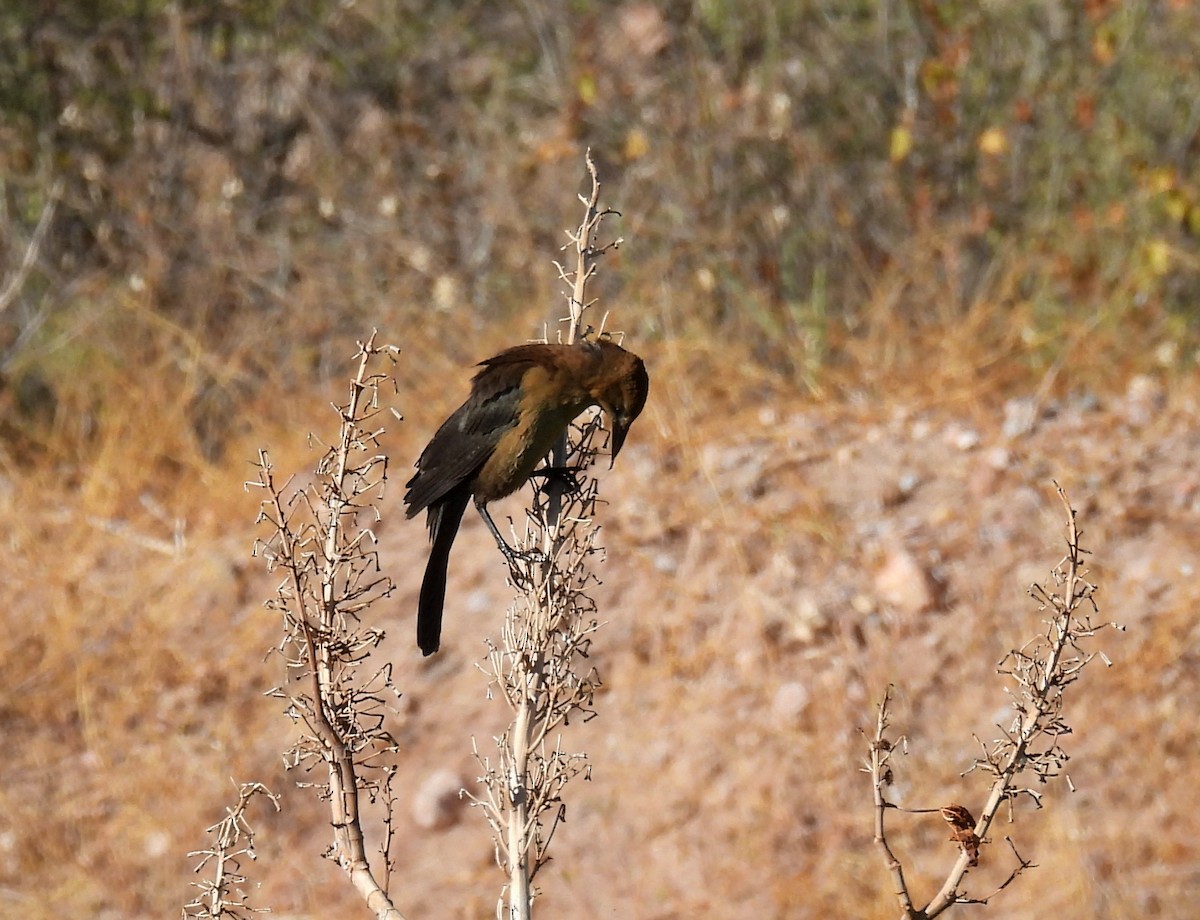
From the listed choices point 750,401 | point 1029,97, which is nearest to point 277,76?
point 750,401

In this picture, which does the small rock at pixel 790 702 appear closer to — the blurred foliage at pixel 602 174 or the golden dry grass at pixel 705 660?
the golden dry grass at pixel 705 660

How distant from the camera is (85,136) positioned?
7676 millimetres

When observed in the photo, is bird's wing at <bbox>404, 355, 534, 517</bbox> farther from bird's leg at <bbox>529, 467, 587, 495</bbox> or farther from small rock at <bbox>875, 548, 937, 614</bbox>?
small rock at <bbox>875, 548, 937, 614</bbox>

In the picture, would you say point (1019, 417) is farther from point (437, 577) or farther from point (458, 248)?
point (437, 577)

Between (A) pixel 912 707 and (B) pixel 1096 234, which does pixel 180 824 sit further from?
(B) pixel 1096 234

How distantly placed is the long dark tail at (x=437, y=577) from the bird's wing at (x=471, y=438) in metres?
0.10

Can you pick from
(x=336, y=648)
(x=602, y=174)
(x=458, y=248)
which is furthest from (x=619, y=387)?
(x=458, y=248)

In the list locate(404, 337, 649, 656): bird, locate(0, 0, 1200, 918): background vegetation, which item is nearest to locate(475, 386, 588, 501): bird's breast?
locate(404, 337, 649, 656): bird

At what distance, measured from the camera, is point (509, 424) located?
3723 mm

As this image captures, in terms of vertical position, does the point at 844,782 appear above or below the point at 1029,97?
below

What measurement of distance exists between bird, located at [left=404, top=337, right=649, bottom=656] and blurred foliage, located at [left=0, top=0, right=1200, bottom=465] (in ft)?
9.03

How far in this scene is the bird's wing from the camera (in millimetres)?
3736

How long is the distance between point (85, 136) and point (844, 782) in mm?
5006

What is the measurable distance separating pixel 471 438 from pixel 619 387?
1.57 feet
